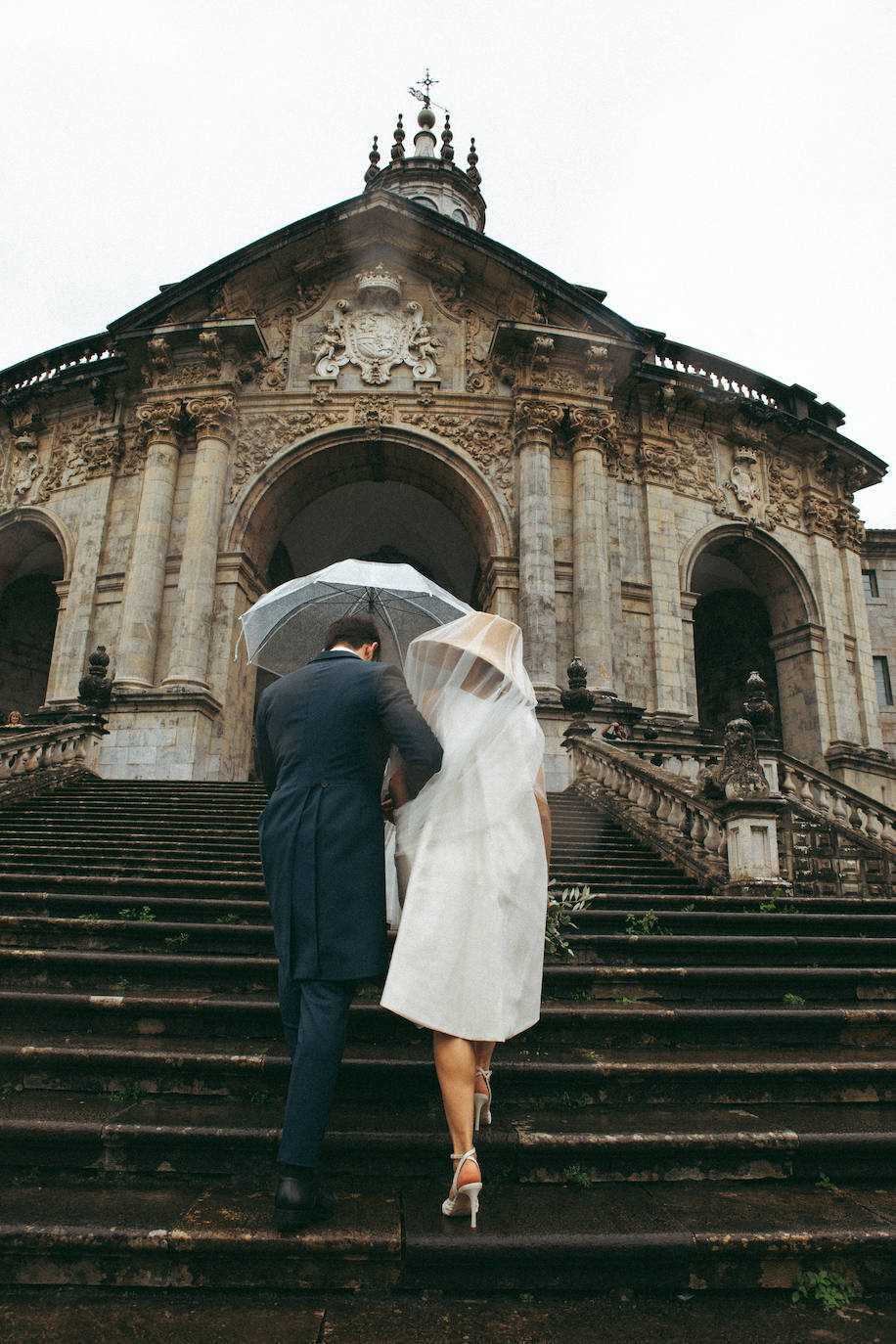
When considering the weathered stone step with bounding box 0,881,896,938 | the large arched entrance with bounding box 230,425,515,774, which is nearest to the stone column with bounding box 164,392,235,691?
the large arched entrance with bounding box 230,425,515,774

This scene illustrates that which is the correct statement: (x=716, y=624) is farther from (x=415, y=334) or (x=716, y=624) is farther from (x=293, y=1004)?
(x=293, y=1004)

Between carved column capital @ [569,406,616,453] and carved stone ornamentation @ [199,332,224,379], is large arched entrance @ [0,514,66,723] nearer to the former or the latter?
carved stone ornamentation @ [199,332,224,379]

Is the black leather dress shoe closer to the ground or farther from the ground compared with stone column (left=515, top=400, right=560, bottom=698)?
closer to the ground

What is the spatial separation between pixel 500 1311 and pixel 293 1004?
106 cm

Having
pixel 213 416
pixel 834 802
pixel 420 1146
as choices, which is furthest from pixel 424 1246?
pixel 213 416

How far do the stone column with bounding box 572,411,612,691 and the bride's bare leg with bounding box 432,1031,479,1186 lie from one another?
1219 centimetres

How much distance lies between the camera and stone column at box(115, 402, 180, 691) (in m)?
14.9

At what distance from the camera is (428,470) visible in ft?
55.6

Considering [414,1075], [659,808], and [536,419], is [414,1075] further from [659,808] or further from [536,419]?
[536,419]

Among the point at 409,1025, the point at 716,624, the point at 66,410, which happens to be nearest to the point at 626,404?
the point at 716,624

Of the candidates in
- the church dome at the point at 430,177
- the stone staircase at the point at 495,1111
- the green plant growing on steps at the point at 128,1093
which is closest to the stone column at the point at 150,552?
the stone staircase at the point at 495,1111

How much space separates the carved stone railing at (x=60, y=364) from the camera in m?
17.9

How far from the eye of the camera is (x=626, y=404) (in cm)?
1759

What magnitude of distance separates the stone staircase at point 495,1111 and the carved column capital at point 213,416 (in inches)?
483
